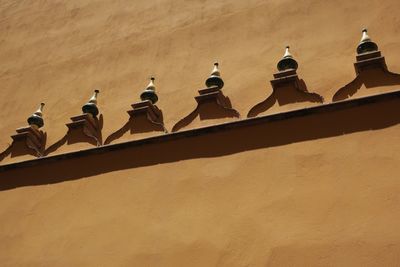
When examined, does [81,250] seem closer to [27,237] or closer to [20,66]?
[27,237]

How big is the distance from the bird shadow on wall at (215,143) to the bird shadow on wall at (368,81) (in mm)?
240

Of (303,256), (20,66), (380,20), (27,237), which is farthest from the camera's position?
(20,66)

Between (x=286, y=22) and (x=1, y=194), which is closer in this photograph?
(x=1, y=194)

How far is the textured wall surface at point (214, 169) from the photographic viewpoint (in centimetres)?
306

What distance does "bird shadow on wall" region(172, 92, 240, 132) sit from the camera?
395 cm

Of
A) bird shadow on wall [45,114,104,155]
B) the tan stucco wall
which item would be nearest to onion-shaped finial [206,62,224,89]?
the tan stucco wall

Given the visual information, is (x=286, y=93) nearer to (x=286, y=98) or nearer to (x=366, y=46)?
(x=286, y=98)

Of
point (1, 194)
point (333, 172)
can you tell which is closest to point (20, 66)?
point (1, 194)

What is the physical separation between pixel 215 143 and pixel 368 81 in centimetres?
107

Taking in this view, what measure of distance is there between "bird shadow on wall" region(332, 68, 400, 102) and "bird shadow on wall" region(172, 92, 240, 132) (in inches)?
28.1

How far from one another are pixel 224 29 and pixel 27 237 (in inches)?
98.1

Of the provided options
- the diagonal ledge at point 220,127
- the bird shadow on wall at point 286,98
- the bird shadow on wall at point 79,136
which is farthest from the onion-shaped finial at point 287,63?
the bird shadow on wall at point 79,136

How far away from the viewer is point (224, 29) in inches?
200

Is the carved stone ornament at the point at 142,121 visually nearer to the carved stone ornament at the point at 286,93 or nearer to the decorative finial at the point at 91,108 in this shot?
the decorative finial at the point at 91,108
